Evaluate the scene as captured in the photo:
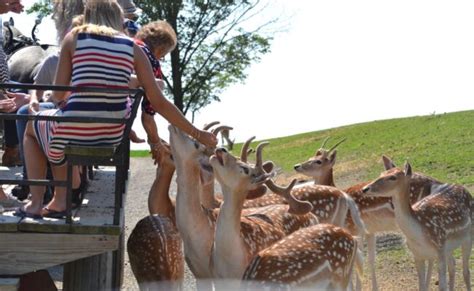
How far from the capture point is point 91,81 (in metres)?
6.55

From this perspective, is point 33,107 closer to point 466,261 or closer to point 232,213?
point 232,213

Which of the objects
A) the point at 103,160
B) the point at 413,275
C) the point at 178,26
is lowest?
the point at 413,275

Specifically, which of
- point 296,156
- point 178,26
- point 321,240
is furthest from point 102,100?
point 178,26

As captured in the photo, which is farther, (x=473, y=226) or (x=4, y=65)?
(x=473, y=226)

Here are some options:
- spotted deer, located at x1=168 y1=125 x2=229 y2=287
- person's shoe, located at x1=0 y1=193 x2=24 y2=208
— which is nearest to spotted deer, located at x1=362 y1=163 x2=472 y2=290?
spotted deer, located at x1=168 y1=125 x2=229 y2=287

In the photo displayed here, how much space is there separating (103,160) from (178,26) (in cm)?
3114

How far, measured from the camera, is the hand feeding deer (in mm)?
7301

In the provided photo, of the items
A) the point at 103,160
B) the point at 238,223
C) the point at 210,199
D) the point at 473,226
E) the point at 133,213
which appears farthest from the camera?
the point at 133,213

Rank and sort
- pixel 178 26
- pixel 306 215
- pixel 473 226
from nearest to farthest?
pixel 306 215
pixel 473 226
pixel 178 26

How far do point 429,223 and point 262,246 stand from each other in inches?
117

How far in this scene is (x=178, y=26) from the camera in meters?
37.1

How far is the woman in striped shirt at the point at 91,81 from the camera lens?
6527mm

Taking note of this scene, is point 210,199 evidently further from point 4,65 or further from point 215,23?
point 215,23

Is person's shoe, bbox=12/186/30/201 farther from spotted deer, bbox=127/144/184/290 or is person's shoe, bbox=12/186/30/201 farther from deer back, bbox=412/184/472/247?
deer back, bbox=412/184/472/247
